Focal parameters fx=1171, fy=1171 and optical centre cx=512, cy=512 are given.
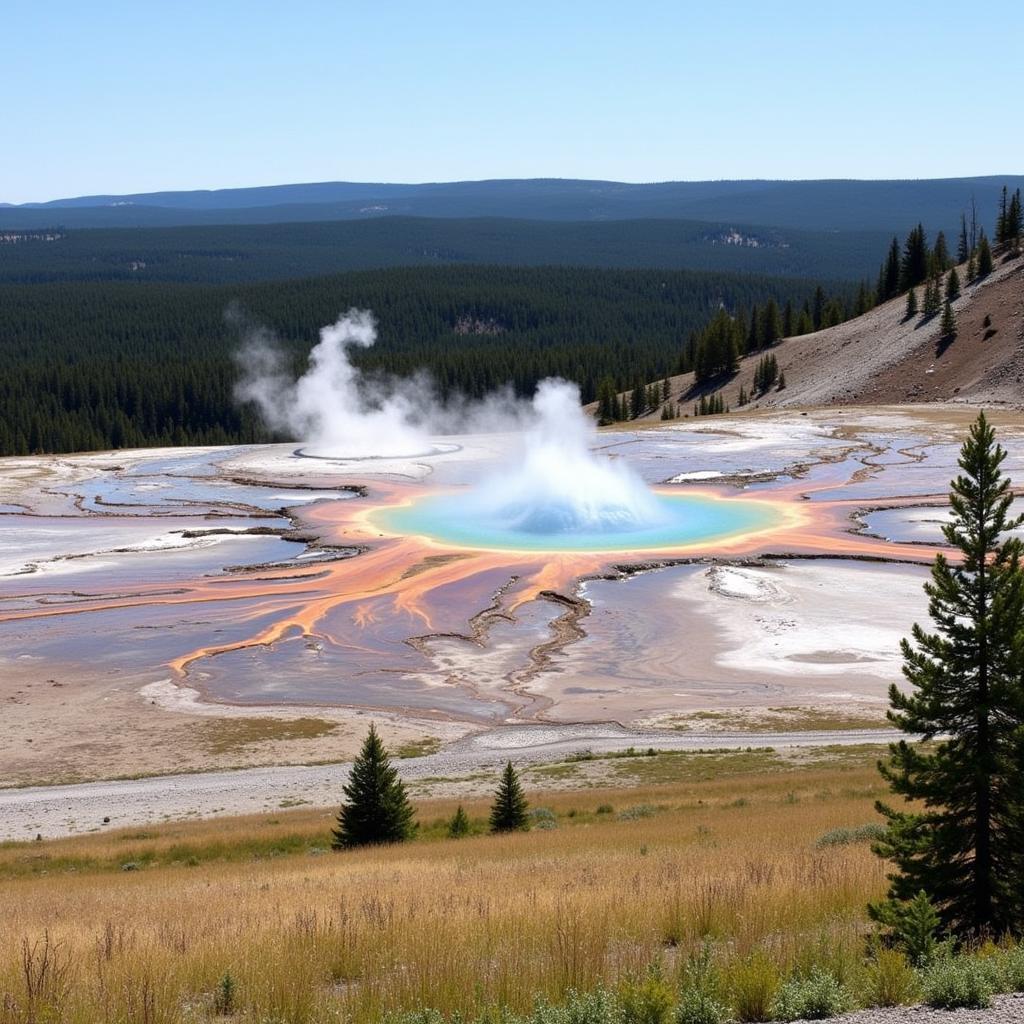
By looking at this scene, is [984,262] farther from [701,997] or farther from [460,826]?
[701,997]

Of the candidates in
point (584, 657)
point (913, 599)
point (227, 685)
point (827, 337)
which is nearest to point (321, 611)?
point (227, 685)

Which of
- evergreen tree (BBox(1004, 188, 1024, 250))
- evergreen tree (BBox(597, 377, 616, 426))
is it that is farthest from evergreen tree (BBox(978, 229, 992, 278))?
evergreen tree (BBox(597, 377, 616, 426))

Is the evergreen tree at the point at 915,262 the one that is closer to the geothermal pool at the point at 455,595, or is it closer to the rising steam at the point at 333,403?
the rising steam at the point at 333,403

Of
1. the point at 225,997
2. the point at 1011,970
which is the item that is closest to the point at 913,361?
the point at 1011,970

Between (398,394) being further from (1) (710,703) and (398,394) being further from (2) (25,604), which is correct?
(1) (710,703)

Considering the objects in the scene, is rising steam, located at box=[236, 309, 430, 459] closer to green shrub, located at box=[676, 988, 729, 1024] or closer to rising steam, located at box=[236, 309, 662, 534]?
rising steam, located at box=[236, 309, 662, 534]
